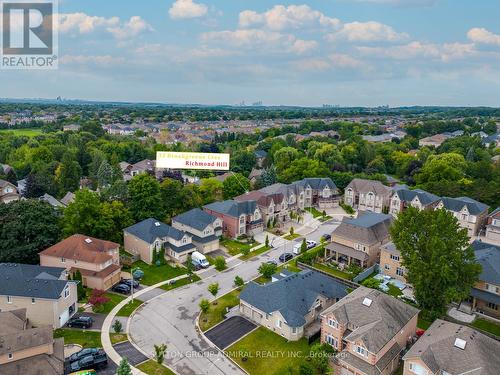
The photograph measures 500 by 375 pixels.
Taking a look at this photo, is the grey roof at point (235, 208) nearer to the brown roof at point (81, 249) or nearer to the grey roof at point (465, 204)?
the brown roof at point (81, 249)

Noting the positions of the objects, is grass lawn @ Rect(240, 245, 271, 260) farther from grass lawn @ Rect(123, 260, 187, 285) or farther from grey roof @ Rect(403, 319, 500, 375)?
grey roof @ Rect(403, 319, 500, 375)

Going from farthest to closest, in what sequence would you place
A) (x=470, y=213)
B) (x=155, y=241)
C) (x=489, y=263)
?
1. (x=470, y=213)
2. (x=155, y=241)
3. (x=489, y=263)

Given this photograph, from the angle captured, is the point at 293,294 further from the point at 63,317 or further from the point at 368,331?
the point at 63,317

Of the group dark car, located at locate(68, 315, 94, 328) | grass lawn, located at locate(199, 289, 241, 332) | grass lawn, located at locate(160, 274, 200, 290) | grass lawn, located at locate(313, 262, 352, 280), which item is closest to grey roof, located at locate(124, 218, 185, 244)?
grass lawn, located at locate(160, 274, 200, 290)

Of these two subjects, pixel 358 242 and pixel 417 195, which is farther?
pixel 417 195

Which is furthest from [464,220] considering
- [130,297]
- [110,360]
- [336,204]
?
[110,360]

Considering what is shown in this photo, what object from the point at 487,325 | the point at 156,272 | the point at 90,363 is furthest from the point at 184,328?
the point at 487,325
